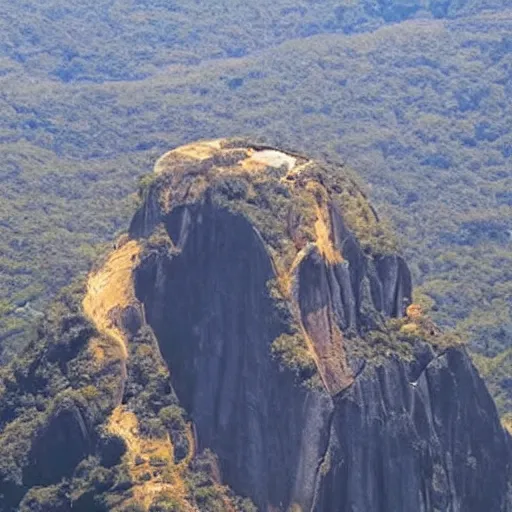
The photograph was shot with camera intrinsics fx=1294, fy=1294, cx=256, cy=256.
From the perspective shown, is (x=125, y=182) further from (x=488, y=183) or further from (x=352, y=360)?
(x=352, y=360)

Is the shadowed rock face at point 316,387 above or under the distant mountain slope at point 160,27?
under

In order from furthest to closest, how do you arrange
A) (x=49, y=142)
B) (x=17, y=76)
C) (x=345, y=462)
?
(x=17, y=76) < (x=49, y=142) < (x=345, y=462)

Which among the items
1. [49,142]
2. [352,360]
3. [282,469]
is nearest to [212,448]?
[282,469]

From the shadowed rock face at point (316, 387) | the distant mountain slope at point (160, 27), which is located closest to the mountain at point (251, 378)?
the shadowed rock face at point (316, 387)

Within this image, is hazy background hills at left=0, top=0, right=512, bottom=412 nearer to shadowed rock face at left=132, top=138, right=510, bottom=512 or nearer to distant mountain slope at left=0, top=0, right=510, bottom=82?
distant mountain slope at left=0, top=0, right=510, bottom=82

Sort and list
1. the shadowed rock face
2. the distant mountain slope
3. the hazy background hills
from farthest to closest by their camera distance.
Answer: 1. the distant mountain slope
2. the hazy background hills
3. the shadowed rock face

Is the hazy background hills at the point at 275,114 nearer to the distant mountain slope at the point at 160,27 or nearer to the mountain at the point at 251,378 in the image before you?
the distant mountain slope at the point at 160,27

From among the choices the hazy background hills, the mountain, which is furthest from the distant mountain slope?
the mountain
